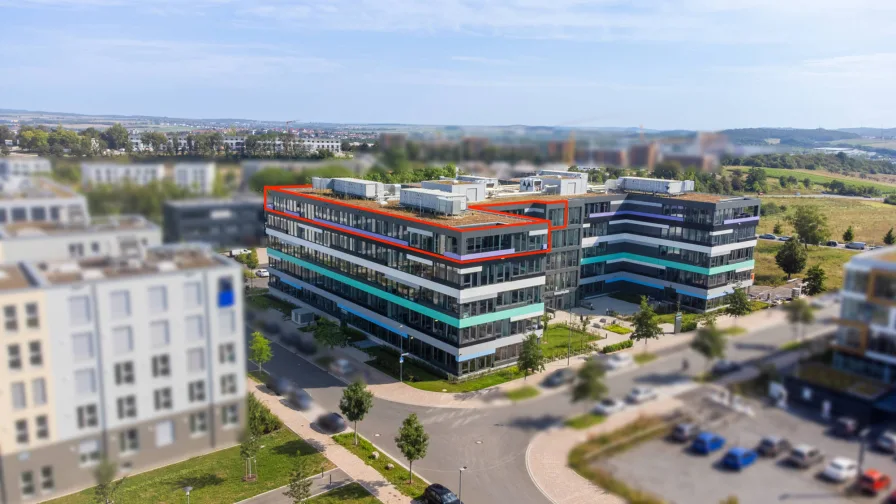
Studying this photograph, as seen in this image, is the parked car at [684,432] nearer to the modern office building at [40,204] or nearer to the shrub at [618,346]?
the modern office building at [40,204]

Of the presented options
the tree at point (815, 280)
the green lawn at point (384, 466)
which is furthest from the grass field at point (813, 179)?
the green lawn at point (384, 466)

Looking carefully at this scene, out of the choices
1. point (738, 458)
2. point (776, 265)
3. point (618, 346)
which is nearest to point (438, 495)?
point (738, 458)

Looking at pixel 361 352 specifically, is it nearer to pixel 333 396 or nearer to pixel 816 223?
pixel 333 396

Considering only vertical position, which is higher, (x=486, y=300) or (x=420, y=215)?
(x=420, y=215)

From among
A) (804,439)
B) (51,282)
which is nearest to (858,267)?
(804,439)

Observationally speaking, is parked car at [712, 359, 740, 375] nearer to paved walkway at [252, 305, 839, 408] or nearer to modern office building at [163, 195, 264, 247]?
modern office building at [163, 195, 264, 247]

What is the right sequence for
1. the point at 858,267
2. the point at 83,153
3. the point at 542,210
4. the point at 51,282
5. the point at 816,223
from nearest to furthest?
the point at 51,282
the point at 83,153
the point at 858,267
the point at 542,210
the point at 816,223

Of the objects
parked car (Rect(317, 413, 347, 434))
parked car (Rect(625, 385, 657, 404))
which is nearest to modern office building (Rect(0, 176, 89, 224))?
parked car (Rect(625, 385, 657, 404))
